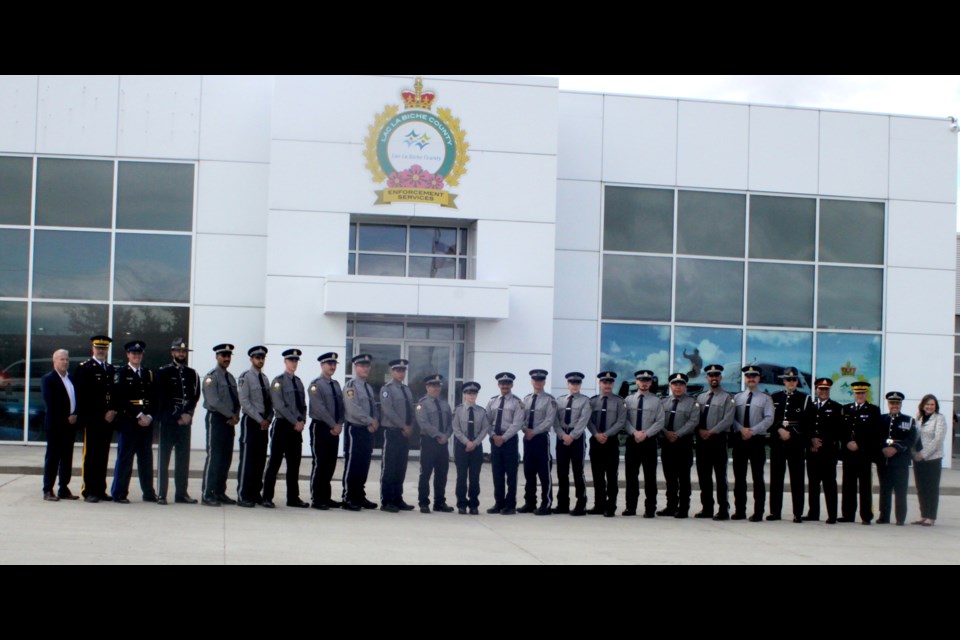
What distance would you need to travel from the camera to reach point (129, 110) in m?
18.5

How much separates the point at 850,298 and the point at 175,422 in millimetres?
13929

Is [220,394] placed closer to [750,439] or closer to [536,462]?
[536,462]

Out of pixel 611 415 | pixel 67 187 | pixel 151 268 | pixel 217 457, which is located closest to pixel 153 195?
pixel 151 268

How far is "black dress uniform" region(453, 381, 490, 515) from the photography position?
41.3ft

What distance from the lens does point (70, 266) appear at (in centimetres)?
1858

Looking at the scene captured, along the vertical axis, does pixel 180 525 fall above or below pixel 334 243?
below

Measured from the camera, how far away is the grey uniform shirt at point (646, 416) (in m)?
13.1

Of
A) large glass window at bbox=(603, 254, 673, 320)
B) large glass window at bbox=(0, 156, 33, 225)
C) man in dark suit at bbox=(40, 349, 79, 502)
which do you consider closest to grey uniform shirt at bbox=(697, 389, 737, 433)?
large glass window at bbox=(603, 254, 673, 320)

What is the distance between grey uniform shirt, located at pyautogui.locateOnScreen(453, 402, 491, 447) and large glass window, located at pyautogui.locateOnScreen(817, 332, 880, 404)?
10006 mm

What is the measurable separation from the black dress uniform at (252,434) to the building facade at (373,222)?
5424 mm

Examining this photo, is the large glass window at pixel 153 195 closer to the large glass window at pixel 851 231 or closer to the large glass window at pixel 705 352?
the large glass window at pixel 705 352
